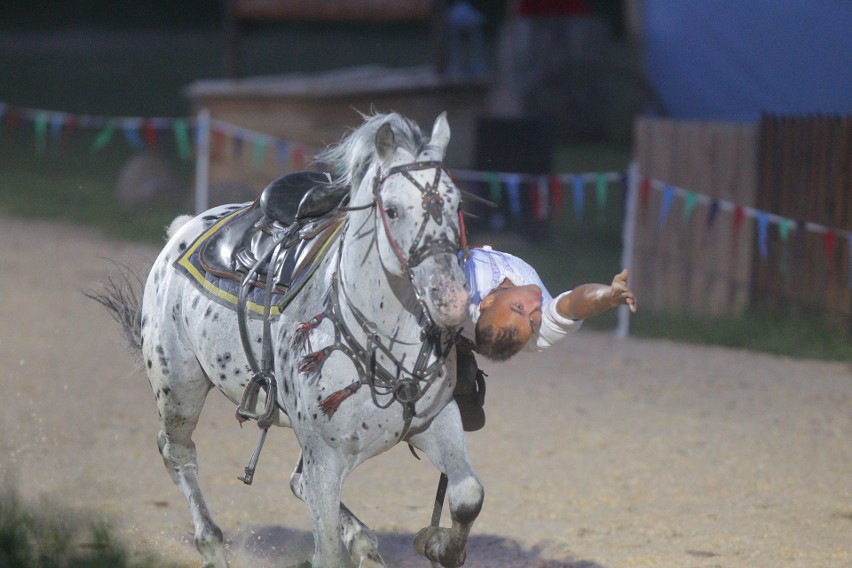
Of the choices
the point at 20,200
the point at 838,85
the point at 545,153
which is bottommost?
the point at 20,200

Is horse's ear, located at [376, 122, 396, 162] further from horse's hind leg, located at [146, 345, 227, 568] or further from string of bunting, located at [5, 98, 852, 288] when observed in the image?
horse's hind leg, located at [146, 345, 227, 568]

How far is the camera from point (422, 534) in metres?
4.12

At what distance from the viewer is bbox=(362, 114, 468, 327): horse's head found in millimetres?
3400

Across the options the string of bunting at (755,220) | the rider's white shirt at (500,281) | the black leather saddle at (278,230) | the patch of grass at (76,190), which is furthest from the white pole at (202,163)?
the rider's white shirt at (500,281)

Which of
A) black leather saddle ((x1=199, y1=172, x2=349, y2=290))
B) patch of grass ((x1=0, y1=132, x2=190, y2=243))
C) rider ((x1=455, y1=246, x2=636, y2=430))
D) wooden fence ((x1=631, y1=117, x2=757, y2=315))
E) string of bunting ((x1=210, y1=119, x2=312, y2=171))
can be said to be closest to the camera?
rider ((x1=455, y1=246, x2=636, y2=430))

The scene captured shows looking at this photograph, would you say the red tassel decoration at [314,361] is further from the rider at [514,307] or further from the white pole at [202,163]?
the white pole at [202,163]

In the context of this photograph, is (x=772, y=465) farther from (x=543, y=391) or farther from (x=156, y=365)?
(x=156, y=365)

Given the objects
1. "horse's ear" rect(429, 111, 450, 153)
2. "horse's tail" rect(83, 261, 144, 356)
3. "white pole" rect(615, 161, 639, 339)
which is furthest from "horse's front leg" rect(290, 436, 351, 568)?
"white pole" rect(615, 161, 639, 339)

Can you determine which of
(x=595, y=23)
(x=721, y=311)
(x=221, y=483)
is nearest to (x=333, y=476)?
(x=221, y=483)

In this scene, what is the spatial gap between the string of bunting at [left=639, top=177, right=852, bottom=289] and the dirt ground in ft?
3.20

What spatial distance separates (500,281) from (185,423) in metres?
1.65

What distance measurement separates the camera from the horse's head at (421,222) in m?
3.40

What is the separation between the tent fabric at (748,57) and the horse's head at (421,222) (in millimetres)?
8789

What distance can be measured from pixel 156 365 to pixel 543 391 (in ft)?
13.3
